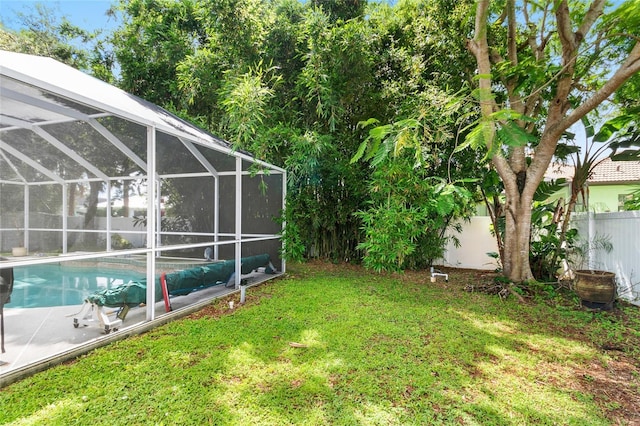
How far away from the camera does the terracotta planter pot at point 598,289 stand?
4078mm

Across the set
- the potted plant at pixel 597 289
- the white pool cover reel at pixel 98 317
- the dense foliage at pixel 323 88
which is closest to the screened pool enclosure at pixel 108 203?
the white pool cover reel at pixel 98 317

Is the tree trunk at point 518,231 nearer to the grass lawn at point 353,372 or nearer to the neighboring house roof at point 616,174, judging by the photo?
the grass lawn at point 353,372

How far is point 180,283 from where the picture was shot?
3.97 m

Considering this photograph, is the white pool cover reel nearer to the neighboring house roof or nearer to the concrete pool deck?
the concrete pool deck

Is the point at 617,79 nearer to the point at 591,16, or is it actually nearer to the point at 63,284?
the point at 591,16

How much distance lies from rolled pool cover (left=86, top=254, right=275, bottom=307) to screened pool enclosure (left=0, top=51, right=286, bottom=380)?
20 millimetres

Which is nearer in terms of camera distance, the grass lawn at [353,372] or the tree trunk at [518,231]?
the grass lawn at [353,372]

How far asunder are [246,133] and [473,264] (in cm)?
613

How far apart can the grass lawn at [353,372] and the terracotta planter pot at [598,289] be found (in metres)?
0.20

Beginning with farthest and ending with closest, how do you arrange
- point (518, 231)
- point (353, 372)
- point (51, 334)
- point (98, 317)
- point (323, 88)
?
point (518, 231), point (323, 88), point (98, 317), point (51, 334), point (353, 372)

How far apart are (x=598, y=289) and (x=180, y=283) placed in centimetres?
568

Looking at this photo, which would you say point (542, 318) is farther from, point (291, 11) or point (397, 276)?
point (291, 11)

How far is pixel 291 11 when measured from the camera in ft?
20.7

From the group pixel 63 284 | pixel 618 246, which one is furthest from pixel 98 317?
pixel 618 246
